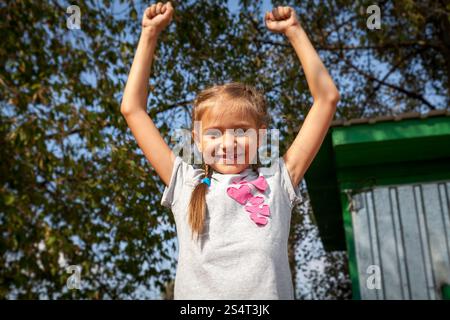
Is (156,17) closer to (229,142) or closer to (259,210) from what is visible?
(229,142)

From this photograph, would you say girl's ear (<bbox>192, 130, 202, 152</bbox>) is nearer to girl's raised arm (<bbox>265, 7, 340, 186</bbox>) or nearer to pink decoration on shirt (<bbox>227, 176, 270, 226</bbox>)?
pink decoration on shirt (<bbox>227, 176, 270, 226</bbox>)

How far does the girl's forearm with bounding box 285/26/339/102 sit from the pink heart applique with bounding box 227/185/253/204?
0.40m

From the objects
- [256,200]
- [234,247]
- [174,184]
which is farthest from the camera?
[174,184]

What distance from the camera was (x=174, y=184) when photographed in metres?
1.90

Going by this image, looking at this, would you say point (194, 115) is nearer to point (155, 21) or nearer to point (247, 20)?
point (155, 21)

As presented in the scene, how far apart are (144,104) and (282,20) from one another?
0.58m

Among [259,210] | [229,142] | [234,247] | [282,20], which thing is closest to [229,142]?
[229,142]

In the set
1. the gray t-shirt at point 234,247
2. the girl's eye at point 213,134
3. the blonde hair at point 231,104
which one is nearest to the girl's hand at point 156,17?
the blonde hair at point 231,104

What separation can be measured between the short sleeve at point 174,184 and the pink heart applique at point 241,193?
0.62ft

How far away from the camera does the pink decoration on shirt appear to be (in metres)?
1.73

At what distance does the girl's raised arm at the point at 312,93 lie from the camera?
1854mm

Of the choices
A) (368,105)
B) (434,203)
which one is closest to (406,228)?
(434,203)

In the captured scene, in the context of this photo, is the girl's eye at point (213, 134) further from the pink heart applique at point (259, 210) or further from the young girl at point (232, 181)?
the pink heart applique at point (259, 210)

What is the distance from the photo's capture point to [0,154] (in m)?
6.14
